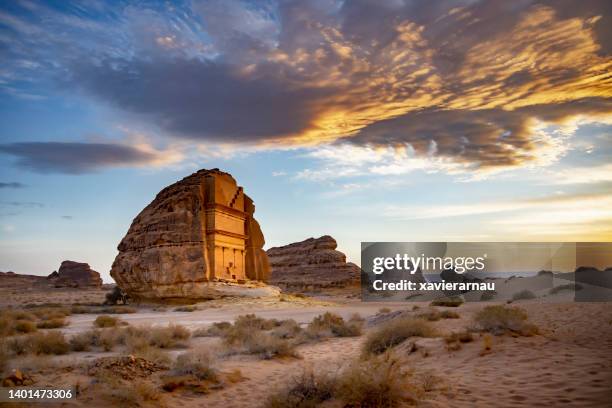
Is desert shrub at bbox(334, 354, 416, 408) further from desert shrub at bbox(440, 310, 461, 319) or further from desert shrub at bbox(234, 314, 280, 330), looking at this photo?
desert shrub at bbox(440, 310, 461, 319)

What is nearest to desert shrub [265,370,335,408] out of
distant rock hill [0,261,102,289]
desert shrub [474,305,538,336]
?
desert shrub [474,305,538,336]

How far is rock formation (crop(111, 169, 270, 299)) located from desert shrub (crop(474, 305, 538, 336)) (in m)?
20.1

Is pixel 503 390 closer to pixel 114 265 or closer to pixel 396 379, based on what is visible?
pixel 396 379

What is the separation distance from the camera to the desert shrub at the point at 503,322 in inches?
396

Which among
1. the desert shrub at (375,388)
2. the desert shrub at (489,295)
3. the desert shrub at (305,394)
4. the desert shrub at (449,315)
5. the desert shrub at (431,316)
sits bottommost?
the desert shrub at (489,295)

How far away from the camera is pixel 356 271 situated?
2141 inches

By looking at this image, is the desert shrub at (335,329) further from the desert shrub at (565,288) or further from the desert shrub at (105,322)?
the desert shrub at (565,288)

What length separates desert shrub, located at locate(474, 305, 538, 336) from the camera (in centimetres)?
1006

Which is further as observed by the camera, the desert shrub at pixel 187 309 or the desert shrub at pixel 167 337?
the desert shrub at pixel 187 309

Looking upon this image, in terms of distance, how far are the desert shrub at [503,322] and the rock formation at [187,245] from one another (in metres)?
20.1

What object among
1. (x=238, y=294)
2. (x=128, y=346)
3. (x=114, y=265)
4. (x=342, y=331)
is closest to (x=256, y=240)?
(x=238, y=294)

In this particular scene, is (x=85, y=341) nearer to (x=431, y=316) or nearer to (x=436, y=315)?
(x=431, y=316)

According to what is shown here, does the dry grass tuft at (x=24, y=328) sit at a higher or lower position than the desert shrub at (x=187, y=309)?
higher

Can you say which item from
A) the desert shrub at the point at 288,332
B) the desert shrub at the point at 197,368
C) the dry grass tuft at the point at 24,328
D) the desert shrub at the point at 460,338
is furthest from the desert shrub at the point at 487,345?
the dry grass tuft at the point at 24,328
